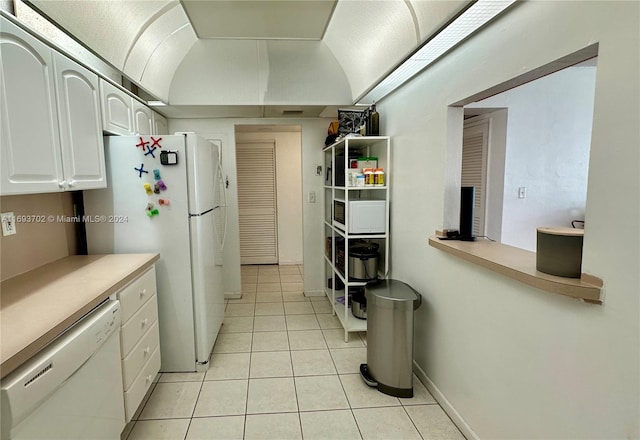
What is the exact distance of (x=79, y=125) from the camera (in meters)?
1.82

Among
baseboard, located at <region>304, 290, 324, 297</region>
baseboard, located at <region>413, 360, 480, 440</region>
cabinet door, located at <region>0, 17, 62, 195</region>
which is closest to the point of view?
cabinet door, located at <region>0, 17, 62, 195</region>

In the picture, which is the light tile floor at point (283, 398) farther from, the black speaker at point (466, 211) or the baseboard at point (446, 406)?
the black speaker at point (466, 211)

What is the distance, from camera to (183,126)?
365cm

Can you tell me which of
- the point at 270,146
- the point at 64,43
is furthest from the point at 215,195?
the point at 270,146

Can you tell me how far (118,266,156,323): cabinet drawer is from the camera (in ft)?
5.63

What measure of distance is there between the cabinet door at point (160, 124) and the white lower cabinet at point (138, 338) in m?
1.70

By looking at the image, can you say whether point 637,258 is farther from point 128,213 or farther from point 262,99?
point 262,99

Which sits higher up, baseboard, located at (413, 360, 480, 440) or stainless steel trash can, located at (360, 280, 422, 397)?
stainless steel trash can, located at (360, 280, 422, 397)

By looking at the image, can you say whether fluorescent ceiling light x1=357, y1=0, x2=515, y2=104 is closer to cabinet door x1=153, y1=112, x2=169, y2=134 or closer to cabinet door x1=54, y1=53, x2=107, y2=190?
cabinet door x1=54, y1=53, x2=107, y2=190

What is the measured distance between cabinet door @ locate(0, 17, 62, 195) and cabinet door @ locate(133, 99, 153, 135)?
1.11m

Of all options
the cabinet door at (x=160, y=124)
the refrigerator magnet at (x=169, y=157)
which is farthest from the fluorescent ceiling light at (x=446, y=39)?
the cabinet door at (x=160, y=124)

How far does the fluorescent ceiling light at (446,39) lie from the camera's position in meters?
1.39

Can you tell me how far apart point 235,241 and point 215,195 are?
1.04m

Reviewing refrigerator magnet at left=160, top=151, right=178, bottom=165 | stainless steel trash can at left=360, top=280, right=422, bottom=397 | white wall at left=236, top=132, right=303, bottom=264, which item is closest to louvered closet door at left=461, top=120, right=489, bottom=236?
stainless steel trash can at left=360, top=280, right=422, bottom=397
